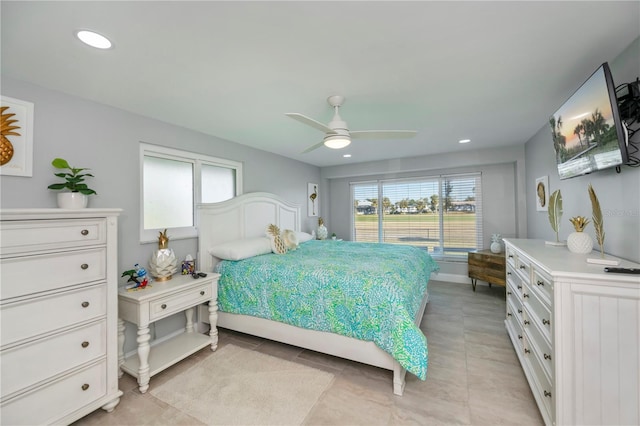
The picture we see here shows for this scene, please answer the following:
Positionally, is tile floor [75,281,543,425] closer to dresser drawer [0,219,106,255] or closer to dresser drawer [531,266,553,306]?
dresser drawer [531,266,553,306]

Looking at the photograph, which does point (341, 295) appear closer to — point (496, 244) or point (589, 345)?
point (589, 345)

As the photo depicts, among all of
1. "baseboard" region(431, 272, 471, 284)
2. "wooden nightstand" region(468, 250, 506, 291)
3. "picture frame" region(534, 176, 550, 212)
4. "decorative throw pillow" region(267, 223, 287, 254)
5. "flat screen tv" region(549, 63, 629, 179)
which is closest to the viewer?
"flat screen tv" region(549, 63, 629, 179)

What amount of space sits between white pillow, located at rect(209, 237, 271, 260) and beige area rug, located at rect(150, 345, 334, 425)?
102 cm

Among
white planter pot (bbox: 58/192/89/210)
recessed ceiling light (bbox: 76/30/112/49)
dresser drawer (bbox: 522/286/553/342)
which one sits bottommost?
dresser drawer (bbox: 522/286/553/342)

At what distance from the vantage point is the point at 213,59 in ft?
5.77

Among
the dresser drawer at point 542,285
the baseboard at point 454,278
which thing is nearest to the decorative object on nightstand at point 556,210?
the dresser drawer at point 542,285

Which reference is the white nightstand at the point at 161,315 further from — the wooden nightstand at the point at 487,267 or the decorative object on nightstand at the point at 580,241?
the wooden nightstand at the point at 487,267

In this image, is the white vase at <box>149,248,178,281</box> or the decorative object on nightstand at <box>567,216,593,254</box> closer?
the decorative object on nightstand at <box>567,216,593,254</box>

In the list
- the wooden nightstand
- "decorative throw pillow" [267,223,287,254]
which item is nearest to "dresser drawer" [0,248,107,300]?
"decorative throw pillow" [267,223,287,254]

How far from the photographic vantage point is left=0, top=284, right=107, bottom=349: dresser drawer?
148 cm

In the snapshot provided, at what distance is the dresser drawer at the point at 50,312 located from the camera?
1477 mm

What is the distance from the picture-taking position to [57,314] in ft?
5.43

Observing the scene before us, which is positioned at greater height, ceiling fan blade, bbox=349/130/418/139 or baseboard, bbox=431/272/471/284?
ceiling fan blade, bbox=349/130/418/139

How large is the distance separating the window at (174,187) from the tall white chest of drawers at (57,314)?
931mm
